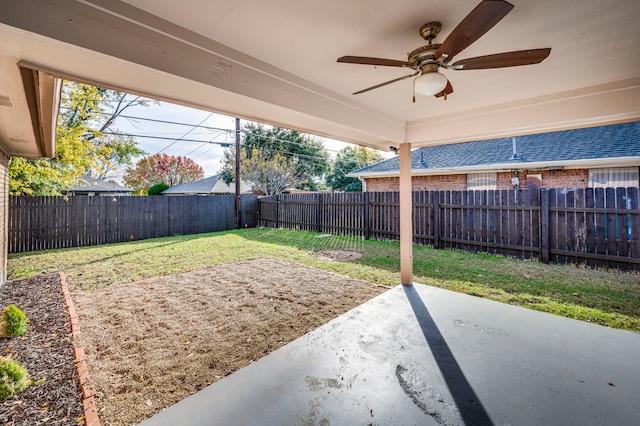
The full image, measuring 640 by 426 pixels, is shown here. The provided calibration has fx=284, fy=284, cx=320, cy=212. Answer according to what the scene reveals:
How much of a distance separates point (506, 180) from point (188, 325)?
33.7ft

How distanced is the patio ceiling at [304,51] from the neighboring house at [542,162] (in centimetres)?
642

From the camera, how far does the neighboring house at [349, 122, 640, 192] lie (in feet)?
25.9

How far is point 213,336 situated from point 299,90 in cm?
258

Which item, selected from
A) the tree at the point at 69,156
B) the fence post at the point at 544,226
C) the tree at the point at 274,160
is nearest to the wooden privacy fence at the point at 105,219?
the tree at the point at 69,156

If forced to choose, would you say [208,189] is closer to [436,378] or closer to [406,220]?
[406,220]

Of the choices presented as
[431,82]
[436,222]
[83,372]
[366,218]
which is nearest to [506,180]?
[436,222]

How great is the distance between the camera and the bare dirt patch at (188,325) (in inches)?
82.7

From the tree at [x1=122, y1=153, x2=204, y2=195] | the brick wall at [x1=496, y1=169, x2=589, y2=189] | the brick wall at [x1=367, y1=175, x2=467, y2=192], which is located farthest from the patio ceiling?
the tree at [x1=122, y1=153, x2=204, y2=195]

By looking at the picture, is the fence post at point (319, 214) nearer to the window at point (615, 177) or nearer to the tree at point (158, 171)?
the window at point (615, 177)

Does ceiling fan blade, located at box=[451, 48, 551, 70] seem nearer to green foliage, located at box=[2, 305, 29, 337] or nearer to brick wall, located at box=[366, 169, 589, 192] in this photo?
green foliage, located at box=[2, 305, 29, 337]

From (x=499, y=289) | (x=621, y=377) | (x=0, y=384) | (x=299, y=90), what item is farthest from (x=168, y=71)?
(x=499, y=289)

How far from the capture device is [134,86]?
6.74 feet

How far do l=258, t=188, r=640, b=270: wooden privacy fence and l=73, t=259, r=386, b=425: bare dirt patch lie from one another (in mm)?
3847

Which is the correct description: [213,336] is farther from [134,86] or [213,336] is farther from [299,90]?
[299,90]
